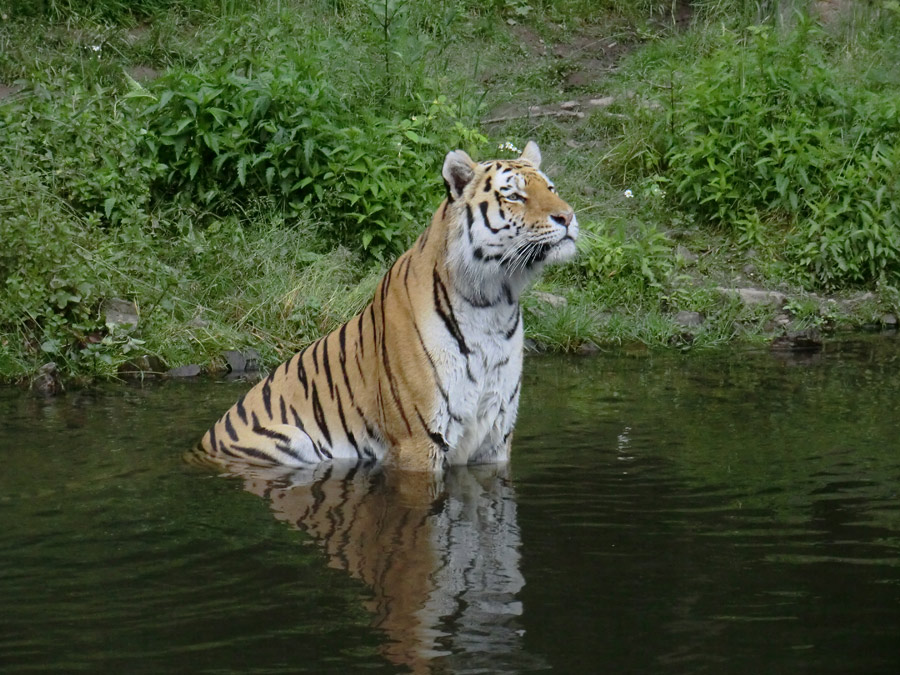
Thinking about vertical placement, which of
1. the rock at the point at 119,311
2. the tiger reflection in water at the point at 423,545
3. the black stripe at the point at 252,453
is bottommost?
the tiger reflection in water at the point at 423,545

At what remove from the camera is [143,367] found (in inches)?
312

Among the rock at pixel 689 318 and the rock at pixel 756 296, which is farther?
the rock at pixel 756 296

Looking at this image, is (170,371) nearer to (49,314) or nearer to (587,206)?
(49,314)

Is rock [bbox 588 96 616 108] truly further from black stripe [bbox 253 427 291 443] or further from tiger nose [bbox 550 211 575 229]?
black stripe [bbox 253 427 291 443]

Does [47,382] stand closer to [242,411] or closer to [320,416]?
[242,411]

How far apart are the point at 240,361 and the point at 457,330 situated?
3272mm

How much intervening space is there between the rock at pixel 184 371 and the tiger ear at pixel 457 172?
10.4ft

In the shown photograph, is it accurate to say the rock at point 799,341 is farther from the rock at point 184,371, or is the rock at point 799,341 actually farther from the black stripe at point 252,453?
the black stripe at point 252,453

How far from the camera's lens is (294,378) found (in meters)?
5.82

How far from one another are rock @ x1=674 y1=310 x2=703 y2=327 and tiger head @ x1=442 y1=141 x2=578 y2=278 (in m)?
4.10

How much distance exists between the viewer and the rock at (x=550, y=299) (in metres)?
9.10

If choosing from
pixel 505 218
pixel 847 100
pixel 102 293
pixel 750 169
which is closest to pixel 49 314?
pixel 102 293

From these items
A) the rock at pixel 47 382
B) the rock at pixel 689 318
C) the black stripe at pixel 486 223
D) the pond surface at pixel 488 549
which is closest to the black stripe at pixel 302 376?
the pond surface at pixel 488 549

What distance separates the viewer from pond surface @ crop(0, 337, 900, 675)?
338 cm
